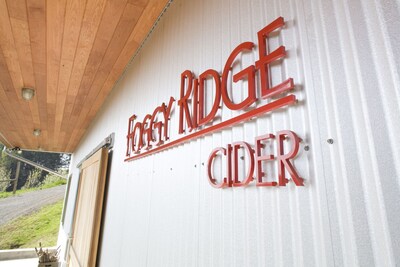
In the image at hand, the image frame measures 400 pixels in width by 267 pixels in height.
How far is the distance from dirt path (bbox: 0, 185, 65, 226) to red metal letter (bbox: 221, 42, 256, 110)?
11596mm

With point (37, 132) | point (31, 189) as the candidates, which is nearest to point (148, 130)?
point (37, 132)

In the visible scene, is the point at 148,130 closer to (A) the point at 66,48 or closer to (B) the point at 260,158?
(B) the point at 260,158

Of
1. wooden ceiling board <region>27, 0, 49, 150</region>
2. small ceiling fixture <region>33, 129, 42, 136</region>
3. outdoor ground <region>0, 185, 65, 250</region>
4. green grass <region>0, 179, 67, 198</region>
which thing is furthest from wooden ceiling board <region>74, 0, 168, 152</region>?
green grass <region>0, 179, 67, 198</region>

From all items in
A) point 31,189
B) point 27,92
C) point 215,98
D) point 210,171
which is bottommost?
point 210,171

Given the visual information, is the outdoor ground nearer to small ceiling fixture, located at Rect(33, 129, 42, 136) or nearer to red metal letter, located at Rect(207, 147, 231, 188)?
small ceiling fixture, located at Rect(33, 129, 42, 136)

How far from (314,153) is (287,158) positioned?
65 mm

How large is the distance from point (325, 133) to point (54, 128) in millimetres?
5037

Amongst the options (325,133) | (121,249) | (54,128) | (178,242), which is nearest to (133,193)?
(121,249)

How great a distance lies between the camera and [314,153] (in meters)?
0.56

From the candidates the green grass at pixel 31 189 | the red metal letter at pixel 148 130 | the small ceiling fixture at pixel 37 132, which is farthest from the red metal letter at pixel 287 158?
the green grass at pixel 31 189

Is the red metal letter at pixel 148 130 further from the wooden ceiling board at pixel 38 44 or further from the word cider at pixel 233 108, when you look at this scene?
the wooden ceiling board at pixel 38 44

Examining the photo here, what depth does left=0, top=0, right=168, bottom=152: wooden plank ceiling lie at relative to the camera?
5.21ft

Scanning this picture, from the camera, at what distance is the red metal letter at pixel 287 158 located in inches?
22.7

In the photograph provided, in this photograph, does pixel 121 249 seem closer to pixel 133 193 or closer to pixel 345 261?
pixel 133 193
